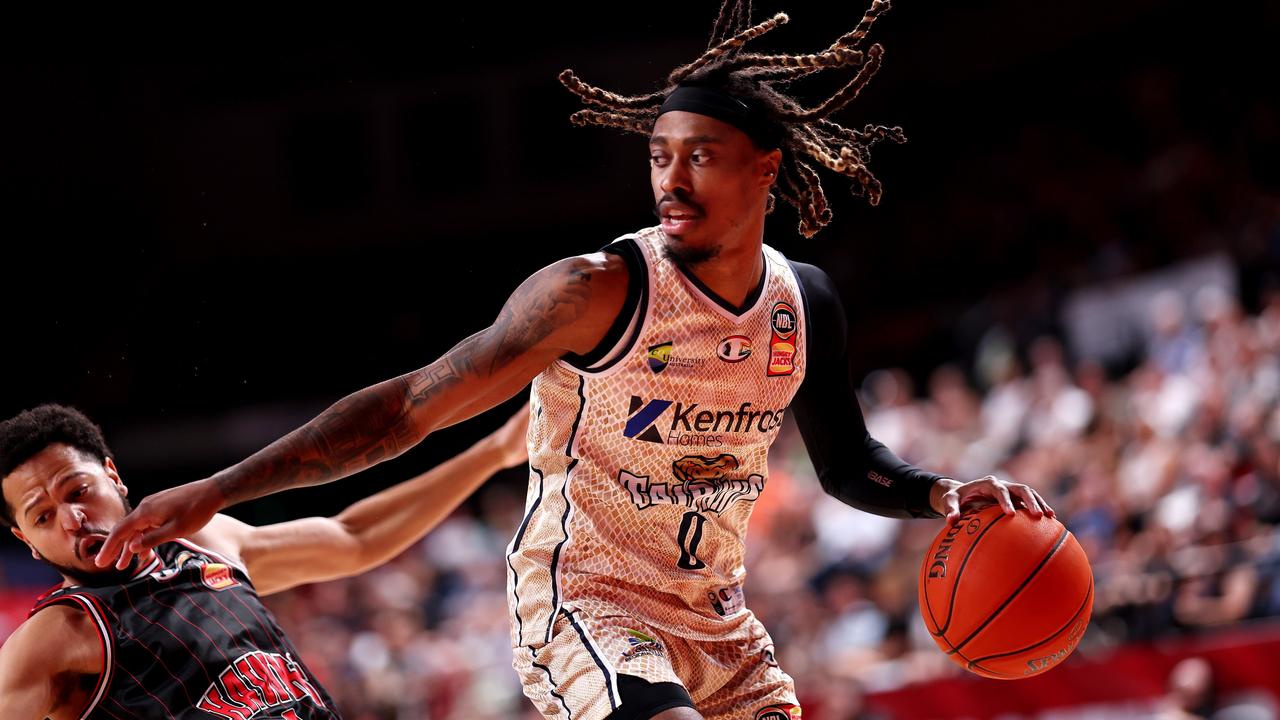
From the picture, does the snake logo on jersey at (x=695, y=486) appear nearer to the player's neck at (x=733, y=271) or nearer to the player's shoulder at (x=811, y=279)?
the player's neck at (x=733, y=271)

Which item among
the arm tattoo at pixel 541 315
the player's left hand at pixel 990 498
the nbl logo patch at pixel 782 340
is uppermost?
the arm tattoo at pixel 541 315

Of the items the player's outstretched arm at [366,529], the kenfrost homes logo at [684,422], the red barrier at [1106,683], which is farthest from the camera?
the red barrier at [1106,683]

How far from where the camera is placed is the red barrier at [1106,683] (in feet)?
23.2

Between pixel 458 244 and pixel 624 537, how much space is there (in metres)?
13.4

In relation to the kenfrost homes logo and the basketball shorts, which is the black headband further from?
the basketball shorts

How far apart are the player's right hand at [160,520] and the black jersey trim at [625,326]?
911 mm

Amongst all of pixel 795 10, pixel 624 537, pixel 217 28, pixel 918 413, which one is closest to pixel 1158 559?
pixel 918 413

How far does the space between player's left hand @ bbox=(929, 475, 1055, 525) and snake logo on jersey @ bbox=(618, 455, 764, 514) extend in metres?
0.55

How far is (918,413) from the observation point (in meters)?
10.7

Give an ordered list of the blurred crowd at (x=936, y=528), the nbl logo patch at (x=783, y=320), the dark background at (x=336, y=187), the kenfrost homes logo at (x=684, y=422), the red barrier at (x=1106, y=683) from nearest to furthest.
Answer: the kenfrost homes logo at (x=684, y=422) → the nbl logo patch at (x=783, y=320) → the red barrier at (x=1106, y=683) → the blurred crowd at (x=936, y=528) → the dark background at (x=336, y=187)

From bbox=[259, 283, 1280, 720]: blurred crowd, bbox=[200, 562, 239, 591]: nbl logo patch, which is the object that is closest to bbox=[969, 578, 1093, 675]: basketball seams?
bbox=[200, 562, 239, 591]: nbl logo patch

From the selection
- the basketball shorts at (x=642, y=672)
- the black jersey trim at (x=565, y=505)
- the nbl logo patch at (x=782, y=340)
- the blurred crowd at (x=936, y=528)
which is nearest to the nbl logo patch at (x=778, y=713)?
the basketball shorts at (x=642, y=672)

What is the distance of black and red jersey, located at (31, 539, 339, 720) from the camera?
12.6 ft

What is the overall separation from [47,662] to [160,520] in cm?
90
